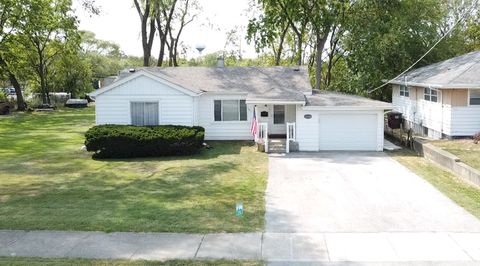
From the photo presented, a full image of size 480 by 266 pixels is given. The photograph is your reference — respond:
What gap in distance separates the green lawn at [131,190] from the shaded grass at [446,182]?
17.4 ft

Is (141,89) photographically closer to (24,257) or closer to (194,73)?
(194,73)

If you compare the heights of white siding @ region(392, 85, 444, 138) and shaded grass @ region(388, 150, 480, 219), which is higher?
white siding @ region(392, 85, 444, 138)

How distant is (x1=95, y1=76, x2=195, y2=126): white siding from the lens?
74.4 feet

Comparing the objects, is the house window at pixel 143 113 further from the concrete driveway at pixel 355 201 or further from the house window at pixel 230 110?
the concrete driveway at pixel 355 201

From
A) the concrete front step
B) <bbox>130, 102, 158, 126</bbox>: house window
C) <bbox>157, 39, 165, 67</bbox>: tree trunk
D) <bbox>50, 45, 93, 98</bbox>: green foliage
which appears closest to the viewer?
the concrete front step

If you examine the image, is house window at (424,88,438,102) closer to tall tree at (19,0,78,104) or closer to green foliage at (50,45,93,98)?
tall tree at (19,0,78,104)

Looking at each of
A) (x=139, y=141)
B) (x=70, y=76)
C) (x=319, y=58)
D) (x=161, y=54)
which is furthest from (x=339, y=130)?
(x=70, y=76)

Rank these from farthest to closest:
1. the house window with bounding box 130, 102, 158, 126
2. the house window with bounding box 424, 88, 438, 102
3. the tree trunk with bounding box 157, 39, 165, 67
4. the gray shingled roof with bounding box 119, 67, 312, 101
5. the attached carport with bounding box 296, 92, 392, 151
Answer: the tree trunk with bounding box 157, 39, 165, 67 < the gray shingled roof with bounding box 119, 67, 312, 101 < the house window with bounding box 424, 88, 438, 102 < the house window with bounding box 130, 102, 158, 126 < the attached carport with bounding box 296, 92, 392, 151

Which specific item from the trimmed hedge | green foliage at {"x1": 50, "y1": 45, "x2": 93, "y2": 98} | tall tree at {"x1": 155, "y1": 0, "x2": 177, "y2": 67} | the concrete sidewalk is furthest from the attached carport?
green foliage at {"x1": 50, "y1": 45, "x2": 93, "y2": 98}

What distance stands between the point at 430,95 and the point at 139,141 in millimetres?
14264

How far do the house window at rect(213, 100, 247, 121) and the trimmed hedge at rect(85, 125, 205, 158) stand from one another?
4.09 metres

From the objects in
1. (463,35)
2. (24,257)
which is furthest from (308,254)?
(463,35)

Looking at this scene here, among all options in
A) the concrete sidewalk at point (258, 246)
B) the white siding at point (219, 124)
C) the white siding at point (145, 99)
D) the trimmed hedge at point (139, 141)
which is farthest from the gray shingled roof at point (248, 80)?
the concrete sidewalk at point (258, 246)

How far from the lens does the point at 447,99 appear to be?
21578mm
